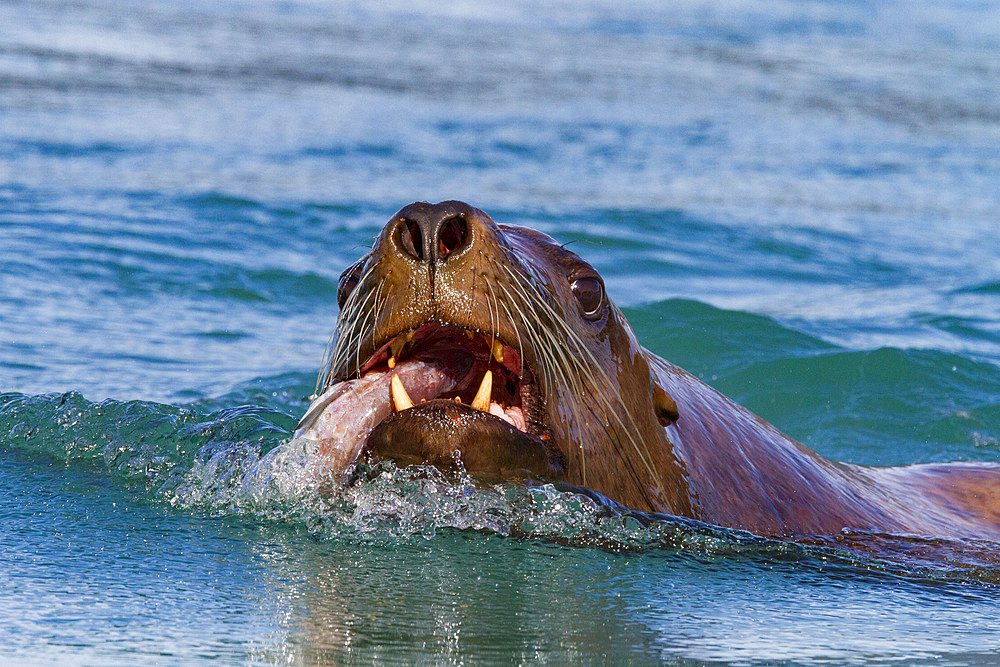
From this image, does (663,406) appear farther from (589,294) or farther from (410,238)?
(410,238)

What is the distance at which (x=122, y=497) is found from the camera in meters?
4.14

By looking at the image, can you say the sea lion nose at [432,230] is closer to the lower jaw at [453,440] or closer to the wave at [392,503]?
the lower jaw at [453,440]

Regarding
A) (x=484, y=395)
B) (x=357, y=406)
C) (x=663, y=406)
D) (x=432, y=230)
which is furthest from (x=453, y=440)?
(x=663, y=406)

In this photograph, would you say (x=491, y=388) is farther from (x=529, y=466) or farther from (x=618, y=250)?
(x=618, y=250)

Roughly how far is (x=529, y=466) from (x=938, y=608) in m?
1.14

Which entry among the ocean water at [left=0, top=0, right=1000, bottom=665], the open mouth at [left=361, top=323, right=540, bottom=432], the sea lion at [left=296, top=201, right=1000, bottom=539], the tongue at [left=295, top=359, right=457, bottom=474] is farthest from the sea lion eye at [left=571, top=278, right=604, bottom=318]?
the ocean water at [left=0, top=0, right=1000, bottom=665]

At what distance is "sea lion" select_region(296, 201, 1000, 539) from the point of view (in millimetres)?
3133

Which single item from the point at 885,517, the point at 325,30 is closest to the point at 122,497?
the point at 885,517

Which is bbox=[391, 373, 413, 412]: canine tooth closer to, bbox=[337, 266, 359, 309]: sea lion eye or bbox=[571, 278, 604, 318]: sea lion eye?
bbox=[337, 266, 359, 309]: sea lion eye

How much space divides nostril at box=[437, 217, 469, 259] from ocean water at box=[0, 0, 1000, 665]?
1.74 ft

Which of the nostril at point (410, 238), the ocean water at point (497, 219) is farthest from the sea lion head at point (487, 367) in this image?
the ocean water at point (497, 219)

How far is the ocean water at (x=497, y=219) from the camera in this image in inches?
122

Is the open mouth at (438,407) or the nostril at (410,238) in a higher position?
the nostril at (410,238)

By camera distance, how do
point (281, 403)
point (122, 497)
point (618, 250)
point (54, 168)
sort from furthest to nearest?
point (54, 168), point (618, 250), point (281, 403), point (122, 497)
